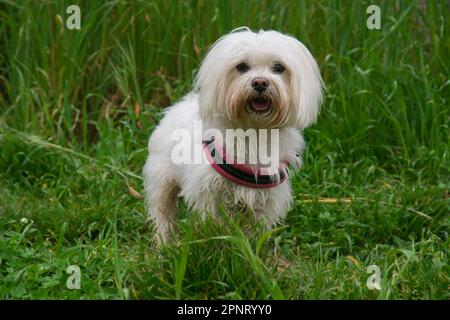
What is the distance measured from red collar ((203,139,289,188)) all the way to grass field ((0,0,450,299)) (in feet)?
0.65

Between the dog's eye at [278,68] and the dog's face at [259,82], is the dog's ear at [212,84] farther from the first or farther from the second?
the dog's eye at [278,68]

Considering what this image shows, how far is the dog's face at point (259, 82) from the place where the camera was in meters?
3.56

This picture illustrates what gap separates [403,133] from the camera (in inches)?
203

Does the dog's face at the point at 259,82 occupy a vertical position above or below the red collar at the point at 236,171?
above

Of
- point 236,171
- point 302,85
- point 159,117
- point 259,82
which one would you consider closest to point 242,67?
point 259,82

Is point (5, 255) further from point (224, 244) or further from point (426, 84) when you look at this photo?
point (426, 84)

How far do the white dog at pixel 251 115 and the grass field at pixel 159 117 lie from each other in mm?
177

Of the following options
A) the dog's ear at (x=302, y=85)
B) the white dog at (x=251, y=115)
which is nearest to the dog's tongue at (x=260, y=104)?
the white dog at (x=251, y=115)

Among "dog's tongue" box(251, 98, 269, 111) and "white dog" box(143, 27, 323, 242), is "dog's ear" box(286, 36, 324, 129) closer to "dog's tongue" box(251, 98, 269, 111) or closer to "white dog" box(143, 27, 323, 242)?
"white dog" box(143, 27, 323, 242)

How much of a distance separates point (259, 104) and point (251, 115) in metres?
0.07

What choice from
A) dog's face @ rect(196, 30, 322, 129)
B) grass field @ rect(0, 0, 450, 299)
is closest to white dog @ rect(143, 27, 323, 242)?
dog's face @ rect(196, 30, 322, 129)

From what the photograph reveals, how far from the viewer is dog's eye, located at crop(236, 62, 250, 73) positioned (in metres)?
3.61
